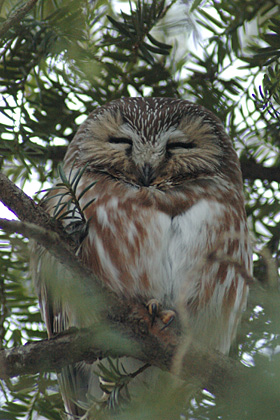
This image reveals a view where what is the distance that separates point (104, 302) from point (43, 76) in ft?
4.34

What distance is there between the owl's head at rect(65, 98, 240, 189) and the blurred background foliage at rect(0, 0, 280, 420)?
0.34ft

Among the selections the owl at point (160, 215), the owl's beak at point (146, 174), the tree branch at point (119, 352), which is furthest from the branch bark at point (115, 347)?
the owl's beak at point (146, 174)

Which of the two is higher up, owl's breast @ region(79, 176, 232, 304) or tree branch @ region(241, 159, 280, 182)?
tree branch @ region(241, 159, 280, 182)

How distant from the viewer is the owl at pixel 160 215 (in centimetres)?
234

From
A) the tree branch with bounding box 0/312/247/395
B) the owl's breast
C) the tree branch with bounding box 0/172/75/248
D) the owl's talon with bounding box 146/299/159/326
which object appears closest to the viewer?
the tree branch with bounding box 0/172/75/248

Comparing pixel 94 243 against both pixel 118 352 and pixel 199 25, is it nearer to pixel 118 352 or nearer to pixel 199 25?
pixel 118 352

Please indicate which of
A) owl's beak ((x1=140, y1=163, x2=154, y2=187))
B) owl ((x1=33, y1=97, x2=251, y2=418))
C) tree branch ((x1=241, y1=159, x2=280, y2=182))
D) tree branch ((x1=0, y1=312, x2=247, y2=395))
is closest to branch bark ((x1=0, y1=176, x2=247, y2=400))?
tree branch ((x1=0, y1=312, x2=247, y2=395))

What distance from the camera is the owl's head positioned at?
Result: 2.63m

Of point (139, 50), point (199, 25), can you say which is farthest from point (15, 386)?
point (199, 25)

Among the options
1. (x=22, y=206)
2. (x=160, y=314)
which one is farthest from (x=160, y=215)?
(x=22, y=206)

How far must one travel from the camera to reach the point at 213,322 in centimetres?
244

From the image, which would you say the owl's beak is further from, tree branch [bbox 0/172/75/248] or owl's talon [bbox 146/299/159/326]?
tree branch [bbox 0/172/75/248]

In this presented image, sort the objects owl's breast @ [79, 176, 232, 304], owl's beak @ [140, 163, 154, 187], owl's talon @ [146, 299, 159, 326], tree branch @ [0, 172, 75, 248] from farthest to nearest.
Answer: owl's beak @ [140, 163, 154, 187] → owl's breast @ [79, 176, 232, 304] → owl's talon @ [146, 299, 159, 326] → tree branch @ [0, 172, 75, 248]

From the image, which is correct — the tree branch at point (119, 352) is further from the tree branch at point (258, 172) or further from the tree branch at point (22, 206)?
the tree branch at point (258, 172)
